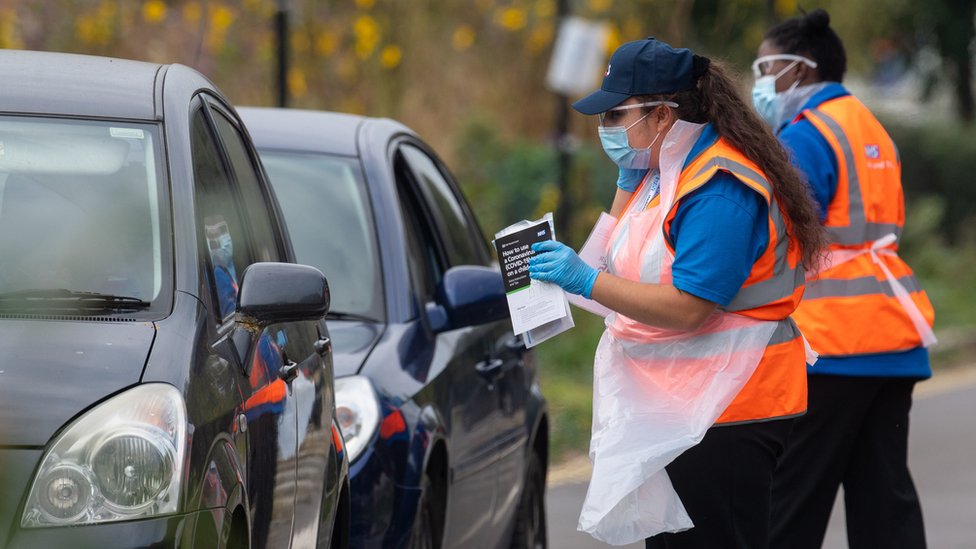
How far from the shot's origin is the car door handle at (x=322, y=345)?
4.40 metres

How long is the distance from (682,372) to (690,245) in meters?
0.35

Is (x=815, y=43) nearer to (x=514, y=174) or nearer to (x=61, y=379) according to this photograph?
(x=61, y=379)

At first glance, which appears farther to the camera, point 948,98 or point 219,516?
point 948,98

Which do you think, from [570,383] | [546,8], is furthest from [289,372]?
[546,8]

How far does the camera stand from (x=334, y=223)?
18.2ft

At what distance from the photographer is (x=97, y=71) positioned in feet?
12.7

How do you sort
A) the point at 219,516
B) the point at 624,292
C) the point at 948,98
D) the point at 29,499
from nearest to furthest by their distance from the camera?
the point at 29,499, the point at 219,516, the point at 624,292, the point at 948,98

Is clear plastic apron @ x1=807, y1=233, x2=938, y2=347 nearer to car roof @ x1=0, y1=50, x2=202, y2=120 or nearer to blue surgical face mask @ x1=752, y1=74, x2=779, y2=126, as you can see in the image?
blue surgical face mask @ x1=752, y1=74, x2=779, y2=126

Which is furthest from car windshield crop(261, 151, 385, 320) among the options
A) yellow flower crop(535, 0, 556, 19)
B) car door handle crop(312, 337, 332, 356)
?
yellow flower crop(535, 0, 556, 19)

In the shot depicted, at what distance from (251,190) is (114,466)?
1809 mm

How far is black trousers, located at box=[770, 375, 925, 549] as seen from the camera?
16.9ft

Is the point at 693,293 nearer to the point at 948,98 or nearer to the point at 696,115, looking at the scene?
the point at 696,115

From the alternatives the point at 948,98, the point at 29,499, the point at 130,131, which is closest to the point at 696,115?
the point at 130,131

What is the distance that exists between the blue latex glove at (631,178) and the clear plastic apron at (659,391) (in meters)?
0.20
